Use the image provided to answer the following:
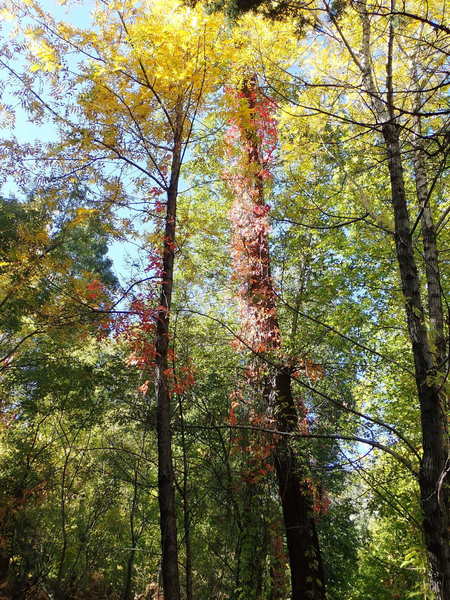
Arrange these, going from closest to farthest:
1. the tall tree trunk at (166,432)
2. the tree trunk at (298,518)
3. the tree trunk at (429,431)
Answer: the tree trunk at (429,431) → the tall tree trunk at (166,432) → the tree trunk at (298,518)

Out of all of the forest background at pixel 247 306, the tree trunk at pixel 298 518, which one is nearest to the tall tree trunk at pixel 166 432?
the forest background at pixel 247 306

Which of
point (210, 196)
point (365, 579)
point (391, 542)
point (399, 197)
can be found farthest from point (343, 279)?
point (365, 579)

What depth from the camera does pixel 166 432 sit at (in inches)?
147

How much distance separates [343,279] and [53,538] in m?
7.56

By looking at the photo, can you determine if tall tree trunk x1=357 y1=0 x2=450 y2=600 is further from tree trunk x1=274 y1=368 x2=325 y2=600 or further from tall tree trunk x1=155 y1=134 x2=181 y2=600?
tree trunk x1=274 y1=368 x2=325 y2=600

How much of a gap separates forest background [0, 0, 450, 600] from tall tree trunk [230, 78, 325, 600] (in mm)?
33

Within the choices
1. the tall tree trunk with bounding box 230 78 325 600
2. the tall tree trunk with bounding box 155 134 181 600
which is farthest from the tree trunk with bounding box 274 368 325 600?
the tall tree trunk with bounding box 155 134 181 600

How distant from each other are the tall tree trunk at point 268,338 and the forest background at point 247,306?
0.11 ft

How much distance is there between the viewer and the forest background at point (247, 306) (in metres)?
2.85

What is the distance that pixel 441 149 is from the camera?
1627 millimetres

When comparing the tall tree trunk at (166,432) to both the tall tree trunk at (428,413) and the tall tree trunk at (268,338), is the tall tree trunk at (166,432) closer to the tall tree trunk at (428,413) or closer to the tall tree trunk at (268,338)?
the tall tree trunk at (268,338)

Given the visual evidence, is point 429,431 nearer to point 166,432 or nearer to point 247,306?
point 166,432

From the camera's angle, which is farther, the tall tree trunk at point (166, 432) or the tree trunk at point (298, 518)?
the tree trunk at point (298, 518)

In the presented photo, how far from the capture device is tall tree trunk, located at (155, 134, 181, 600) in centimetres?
338
